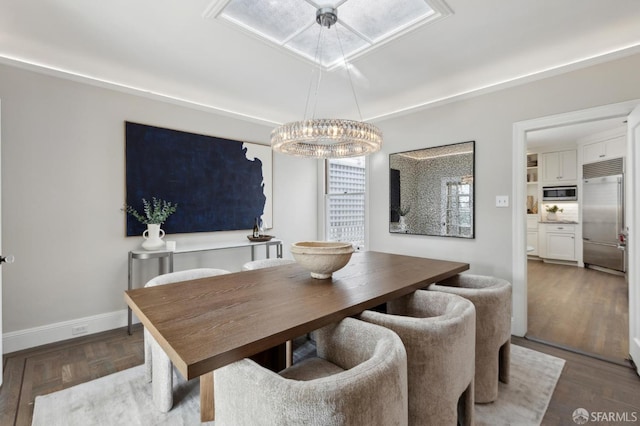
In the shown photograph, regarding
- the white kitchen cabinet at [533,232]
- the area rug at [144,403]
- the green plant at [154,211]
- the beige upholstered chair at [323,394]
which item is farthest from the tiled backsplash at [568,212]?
the green plant at [154,211]

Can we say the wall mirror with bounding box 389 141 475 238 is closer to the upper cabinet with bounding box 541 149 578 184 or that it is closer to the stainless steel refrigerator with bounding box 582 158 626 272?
the stainless steel refrigerator with bounding box 582 158 626 272

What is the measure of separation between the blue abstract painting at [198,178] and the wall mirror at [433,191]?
176 centimetres

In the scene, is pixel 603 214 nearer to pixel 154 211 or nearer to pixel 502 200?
pixel 502 200

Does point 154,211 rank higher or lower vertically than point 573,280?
higher

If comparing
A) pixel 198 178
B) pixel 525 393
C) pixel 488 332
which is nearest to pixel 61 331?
pixel 198 178

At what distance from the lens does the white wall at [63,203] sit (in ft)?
8.15

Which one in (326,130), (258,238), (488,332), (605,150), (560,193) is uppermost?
(605,150)

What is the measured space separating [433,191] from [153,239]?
10.1ft

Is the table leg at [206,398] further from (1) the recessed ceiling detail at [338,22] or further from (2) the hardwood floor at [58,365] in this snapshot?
(1) the recessed ceiling detail at [338,22]

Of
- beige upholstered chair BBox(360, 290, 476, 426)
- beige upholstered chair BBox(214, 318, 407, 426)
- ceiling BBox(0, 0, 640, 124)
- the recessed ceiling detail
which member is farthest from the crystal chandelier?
beige upholstered chair BBox(214, 318, 407, 426)

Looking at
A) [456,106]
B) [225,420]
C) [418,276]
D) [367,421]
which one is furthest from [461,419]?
[456,106]

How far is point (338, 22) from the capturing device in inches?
84.8

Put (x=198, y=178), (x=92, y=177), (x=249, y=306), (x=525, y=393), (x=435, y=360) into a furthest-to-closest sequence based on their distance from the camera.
A: (x=198, y=178) → (x=92, y=177) → (x=525, y=393) → (x=249, y=306) → (x=435, y=360)

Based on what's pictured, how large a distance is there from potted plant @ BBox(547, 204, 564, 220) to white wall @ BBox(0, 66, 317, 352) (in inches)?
288
